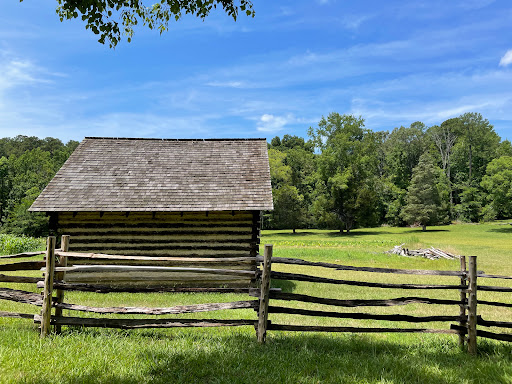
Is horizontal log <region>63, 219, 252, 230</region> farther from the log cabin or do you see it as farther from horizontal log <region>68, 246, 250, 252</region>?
horizontal log <region>68, 246, 250, 252</region>

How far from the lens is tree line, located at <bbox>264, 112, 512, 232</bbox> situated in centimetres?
→ 5472

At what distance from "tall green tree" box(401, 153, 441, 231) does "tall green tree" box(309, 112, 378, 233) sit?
20.4ft

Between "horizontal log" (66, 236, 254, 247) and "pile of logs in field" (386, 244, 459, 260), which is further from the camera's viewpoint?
"pile of logs in field" (386, 244, 459, 260)

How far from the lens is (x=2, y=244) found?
26.1 meters

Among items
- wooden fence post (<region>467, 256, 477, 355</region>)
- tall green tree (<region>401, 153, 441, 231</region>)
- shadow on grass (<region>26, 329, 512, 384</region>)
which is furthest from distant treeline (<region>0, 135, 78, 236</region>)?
tall green tree (<region>401, 153, 441, 231</region>)

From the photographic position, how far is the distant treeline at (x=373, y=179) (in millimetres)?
54344

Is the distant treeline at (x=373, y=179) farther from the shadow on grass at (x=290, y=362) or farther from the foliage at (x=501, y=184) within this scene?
the shadow on grass at (x=290, y=362)

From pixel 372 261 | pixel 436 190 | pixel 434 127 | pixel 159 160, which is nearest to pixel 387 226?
pixel 436 190

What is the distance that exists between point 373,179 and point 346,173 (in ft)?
24.7

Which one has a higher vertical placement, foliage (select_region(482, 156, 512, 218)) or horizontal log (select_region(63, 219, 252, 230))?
foliage (select_region(482, 156, 512, 218))

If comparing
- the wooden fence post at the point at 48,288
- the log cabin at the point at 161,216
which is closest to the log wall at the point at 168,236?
the log cabin at the point at 161,216

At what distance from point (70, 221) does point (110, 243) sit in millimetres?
1714

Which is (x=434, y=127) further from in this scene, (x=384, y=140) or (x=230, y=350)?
(x=230, y=350)

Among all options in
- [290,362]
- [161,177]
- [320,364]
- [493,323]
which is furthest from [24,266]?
[493,323]
